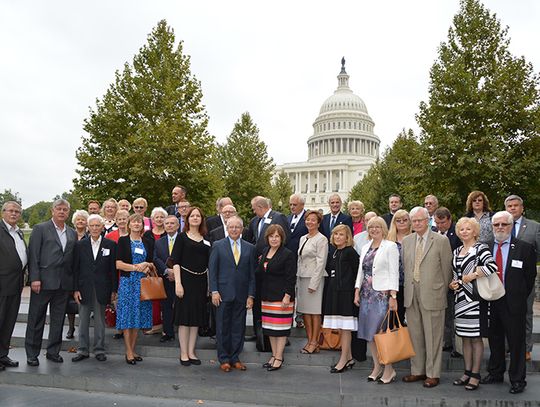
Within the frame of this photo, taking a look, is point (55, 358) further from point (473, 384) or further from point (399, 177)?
point (399, 177)

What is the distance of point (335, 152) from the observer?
122375 millimetres

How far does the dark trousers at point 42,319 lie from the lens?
7.18 metres

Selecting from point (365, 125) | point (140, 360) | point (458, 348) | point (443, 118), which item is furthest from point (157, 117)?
point (365, 125)

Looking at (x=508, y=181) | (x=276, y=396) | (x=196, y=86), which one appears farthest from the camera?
(x=196, y=86)

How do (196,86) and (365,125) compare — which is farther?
(365,125)

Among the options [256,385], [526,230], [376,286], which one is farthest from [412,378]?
[526,230]

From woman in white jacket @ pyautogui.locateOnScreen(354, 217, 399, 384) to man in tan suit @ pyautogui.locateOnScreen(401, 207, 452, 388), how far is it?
23 centimetres

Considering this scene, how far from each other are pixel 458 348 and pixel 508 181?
12294mm

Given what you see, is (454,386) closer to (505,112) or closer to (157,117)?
(505,112)

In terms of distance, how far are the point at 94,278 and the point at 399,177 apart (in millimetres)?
18186

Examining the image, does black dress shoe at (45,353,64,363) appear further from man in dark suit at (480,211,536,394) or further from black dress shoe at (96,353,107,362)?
man in dark suit at (480,211,536,394)

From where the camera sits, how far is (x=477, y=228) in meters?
6.16

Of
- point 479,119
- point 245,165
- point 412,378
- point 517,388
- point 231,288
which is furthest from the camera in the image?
point 245,165

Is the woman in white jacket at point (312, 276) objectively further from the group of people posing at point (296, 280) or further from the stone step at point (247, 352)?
the stone step at point (247, 352)
